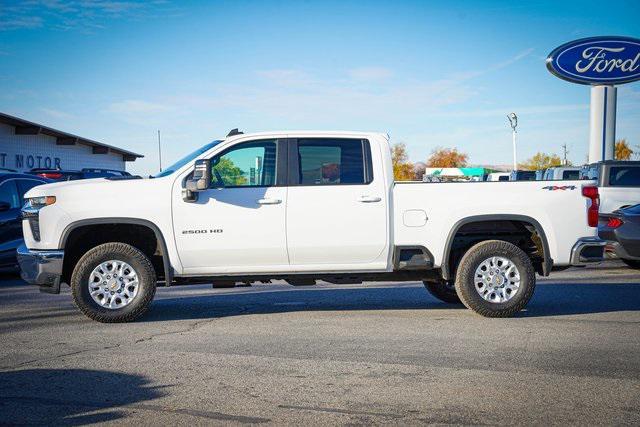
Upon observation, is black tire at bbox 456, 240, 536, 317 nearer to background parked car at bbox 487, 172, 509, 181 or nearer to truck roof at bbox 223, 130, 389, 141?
truck roof at bbox 223, 130, 389, 141

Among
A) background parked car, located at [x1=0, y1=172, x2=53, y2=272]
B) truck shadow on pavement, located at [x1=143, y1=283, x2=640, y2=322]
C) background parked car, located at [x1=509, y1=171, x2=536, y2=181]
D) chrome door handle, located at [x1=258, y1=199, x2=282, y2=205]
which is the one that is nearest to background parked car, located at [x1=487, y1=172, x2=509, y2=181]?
background parked car, located at [x1=509, y1=171, x2=536, y2=181]

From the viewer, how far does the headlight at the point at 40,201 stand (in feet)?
25.0

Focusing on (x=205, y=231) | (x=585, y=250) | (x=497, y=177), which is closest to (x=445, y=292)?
(x=585, y=250)

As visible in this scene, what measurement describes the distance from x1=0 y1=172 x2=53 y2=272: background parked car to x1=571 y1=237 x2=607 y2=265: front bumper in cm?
892

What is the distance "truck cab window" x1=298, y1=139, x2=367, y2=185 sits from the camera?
26.1 feet

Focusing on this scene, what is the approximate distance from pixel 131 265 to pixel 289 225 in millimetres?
1801

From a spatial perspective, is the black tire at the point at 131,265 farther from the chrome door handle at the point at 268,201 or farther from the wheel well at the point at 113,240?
the chrome door handle at the point at 268,201

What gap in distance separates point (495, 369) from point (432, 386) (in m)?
0.77

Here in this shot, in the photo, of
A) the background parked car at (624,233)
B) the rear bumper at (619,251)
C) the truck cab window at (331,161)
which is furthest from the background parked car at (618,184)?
the truck cab window at (331,161)

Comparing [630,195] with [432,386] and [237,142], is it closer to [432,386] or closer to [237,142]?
[237,142]

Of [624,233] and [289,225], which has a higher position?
[289,225]

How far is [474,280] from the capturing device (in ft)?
26.0

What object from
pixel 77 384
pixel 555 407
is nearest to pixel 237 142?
pixel 77 384

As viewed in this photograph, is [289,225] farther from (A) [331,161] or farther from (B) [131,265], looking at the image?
(B) [131,265]
